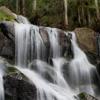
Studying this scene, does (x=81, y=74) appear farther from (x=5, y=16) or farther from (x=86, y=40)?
(x=5, y=16)

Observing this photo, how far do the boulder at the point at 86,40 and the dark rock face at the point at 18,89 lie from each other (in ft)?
25.7

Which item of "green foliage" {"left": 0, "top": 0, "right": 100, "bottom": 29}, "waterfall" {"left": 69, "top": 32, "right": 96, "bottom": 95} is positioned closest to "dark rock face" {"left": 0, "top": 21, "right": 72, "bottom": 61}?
"waterfall" {"left": 69, "top": 32, "right": 96, "bottom": 95}

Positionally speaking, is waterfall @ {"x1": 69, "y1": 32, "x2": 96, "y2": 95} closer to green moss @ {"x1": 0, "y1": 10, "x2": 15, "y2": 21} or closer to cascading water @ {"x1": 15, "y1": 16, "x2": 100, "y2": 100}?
cascading water @ {"x1": 15, "y1": 16, "x2": 100, "y2": 100}

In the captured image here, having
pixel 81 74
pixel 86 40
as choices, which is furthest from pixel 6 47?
pixel 86 40

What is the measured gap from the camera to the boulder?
20.8 meters

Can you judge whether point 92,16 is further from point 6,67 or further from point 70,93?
point 6,67

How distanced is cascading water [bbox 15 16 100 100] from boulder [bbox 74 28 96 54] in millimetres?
1143

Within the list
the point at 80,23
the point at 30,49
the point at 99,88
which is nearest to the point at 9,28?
the point at 30,49

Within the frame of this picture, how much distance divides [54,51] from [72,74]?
1801 mm

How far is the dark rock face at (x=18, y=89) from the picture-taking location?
13406 mm

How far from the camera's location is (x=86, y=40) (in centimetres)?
2116

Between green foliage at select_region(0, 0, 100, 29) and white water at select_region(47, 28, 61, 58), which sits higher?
green foliage at select_region(0, 0, 100, 29)

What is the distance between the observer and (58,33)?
64.5ft

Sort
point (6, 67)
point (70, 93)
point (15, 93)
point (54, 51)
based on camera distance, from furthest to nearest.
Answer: point (54, 51)
point (70, 93)
point (6, 67)
point (15, 93)
